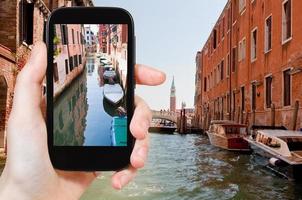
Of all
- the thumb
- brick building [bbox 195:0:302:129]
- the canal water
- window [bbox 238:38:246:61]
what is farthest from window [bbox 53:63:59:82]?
window [bbox 238:38:246:61]

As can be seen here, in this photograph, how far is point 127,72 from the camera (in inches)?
66.2

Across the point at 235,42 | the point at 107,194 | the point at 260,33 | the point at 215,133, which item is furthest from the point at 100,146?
the point at 235,42

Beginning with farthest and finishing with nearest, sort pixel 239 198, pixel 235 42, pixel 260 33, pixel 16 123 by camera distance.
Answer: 1. pixel 235 42
2. pixel 260 33
3. pixel 239 198
4. pixel 16 123

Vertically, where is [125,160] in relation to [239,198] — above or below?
above

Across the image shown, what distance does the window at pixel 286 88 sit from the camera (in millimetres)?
16391

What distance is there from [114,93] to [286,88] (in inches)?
613

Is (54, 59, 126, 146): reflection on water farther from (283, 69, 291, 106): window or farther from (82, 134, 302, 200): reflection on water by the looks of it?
(283, 69, 291, 106): window

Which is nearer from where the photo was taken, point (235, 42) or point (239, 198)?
point (239, 198)

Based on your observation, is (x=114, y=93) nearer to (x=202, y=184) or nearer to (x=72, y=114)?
(x=72, y=114)

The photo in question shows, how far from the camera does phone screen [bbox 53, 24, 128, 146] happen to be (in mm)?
1694

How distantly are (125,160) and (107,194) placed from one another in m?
8.35

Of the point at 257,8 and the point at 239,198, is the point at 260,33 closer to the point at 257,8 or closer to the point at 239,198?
the point at 257,8

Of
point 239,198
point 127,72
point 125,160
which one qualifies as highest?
point 127,72

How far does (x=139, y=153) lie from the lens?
5.12ft
